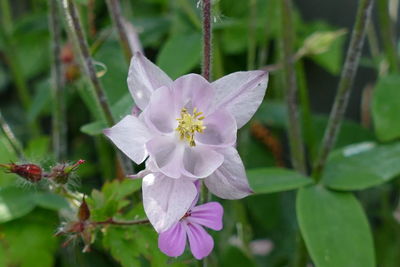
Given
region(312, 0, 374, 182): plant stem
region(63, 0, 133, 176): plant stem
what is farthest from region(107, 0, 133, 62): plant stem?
region(312, 0, 374, 182): plant stem

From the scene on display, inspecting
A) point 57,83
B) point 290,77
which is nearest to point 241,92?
point 290,77

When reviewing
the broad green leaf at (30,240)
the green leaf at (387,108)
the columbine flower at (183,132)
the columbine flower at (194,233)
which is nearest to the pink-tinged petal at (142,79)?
the columbine flower at (183,132)

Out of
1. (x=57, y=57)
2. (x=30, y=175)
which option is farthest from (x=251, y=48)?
(x=30, y=175)

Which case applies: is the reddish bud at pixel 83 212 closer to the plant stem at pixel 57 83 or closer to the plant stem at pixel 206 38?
the plant stem at pixel 206 38

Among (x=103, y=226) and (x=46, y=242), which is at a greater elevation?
(x=103, y=226)

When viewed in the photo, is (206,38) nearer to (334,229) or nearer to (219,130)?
(219,130)

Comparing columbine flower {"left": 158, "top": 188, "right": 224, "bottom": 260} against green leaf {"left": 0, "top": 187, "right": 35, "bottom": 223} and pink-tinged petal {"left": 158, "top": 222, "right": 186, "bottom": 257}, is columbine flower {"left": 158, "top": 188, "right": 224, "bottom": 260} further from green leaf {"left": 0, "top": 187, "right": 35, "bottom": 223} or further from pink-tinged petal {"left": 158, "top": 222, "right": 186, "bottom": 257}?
green leaf {"left": 0, "top": 187, "right": 35, "bottom": 223}

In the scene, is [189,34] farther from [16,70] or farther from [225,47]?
[16,70]
